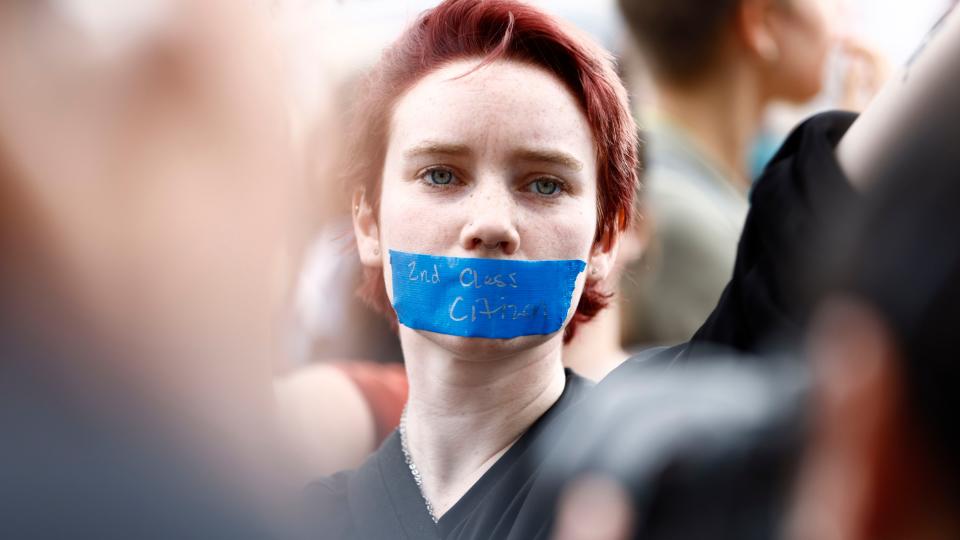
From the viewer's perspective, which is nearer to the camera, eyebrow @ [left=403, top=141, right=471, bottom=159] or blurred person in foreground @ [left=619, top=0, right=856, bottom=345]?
eyebrow @ [left=403, top=141, right=471, bottom=159]

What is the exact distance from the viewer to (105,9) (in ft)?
1.52

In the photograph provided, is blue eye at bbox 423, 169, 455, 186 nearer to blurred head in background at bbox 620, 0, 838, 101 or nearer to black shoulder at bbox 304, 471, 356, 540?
black shoulder at bbox 304, 471, 356, 540

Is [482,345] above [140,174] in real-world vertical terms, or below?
below

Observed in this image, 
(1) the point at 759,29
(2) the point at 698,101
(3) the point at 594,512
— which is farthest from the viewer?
(2) the point at 698,101

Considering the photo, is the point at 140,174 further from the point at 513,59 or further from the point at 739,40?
the point at 739,40

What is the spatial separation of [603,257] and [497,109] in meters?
0.13

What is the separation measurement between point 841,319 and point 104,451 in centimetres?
38

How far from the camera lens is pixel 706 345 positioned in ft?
2.10

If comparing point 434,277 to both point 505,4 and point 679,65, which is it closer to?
point 505,4

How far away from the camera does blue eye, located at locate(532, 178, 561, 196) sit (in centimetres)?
61

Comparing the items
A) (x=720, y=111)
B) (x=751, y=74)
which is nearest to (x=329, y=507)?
(x=751, y=74)

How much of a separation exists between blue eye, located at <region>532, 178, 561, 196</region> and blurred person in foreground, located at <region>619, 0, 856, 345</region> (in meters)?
0.23

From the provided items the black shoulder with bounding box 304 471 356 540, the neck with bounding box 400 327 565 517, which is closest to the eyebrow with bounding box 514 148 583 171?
the neck with bounding box 400 327 565 517

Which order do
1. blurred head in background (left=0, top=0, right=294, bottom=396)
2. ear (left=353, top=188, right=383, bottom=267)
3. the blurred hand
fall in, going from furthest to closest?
ear (left=353, top=188, right=383, bottom=267), the blurred hand, blurred head in background (left=0, top=0, right=294, bottom=396)
